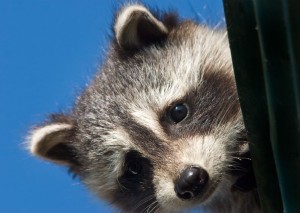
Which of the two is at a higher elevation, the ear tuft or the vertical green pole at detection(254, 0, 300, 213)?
the ear tuft

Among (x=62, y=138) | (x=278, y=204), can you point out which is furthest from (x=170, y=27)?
(x=278, y=204)

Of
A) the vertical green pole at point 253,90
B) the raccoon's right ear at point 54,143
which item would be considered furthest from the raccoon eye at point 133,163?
the vertical green pole at point 253,90

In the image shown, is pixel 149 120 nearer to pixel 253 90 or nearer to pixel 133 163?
pixel 133 163

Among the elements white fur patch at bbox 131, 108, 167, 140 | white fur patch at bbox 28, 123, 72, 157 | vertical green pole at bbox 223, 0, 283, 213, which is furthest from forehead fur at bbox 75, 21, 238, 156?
vertical green pole at bbox 223, 0, 283, 213

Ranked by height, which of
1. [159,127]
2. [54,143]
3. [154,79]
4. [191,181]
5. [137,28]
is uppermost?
[137,28]

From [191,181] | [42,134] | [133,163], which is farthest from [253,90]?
[42,134]

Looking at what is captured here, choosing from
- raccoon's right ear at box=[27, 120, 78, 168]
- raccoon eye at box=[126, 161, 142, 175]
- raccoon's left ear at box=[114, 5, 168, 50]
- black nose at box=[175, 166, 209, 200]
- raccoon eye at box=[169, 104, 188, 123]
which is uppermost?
raccoon's left ear at box=[114, 5, 168, 50]

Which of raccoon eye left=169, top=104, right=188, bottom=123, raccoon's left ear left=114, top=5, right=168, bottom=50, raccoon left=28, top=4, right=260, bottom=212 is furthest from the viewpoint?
raccoon's left ear left=114, top=5, right=168, bottom=50

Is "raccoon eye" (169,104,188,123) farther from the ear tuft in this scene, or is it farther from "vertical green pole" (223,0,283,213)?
"vertical green pole" (223,0,283,213)
